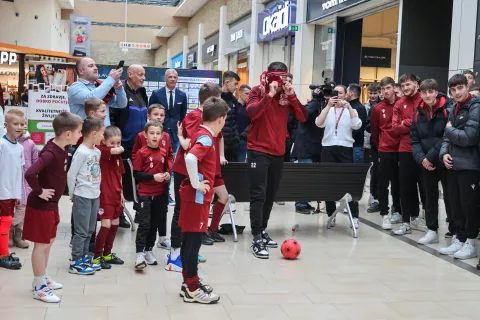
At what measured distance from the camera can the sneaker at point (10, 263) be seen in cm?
522

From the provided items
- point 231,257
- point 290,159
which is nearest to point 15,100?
point 290,159

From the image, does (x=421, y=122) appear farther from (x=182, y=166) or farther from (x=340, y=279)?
(x=182, y=166)

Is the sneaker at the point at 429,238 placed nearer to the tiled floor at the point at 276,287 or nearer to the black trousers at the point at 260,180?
the tiled floor at the point at 276,287

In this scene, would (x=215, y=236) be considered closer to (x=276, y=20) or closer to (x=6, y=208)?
(x=6, y=208)

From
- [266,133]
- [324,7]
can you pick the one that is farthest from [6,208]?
[324,7]

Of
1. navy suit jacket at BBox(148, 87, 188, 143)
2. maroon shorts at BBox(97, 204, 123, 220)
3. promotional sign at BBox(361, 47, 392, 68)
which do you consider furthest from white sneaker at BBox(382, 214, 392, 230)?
promotional sign at BBox(361, 47, 392, 68)

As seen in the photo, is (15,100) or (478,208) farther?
(15,100)

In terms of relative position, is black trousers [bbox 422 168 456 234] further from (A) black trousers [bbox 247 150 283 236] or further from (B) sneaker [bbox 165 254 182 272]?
(B) sneaker [bbox 165 254 182 272]

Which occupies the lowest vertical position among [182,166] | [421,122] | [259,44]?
[182,166]

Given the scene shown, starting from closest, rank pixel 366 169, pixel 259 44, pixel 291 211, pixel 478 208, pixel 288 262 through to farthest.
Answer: pixel 288 262
pixel 478 208
pixel 366 169
pixel 291 211
pixel 259 44

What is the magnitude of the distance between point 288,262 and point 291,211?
3.04 m

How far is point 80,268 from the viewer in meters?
5.17

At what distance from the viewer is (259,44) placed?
2061 cm

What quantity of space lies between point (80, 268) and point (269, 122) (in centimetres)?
234
